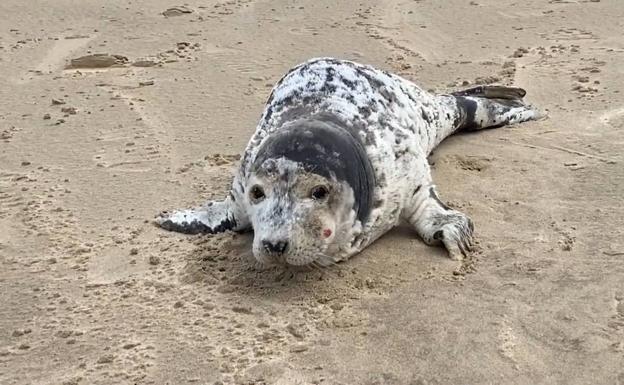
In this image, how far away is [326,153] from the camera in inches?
148

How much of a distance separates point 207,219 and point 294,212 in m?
0.83

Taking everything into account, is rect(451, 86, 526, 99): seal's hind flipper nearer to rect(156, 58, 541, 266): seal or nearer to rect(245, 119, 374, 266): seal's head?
rect(156, 58, 541, 266): seal

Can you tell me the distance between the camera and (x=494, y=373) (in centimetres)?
299

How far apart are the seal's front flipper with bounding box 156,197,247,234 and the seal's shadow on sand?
0.40 feet

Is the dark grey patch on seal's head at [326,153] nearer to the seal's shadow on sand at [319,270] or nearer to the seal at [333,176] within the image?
the seal at [333,176]

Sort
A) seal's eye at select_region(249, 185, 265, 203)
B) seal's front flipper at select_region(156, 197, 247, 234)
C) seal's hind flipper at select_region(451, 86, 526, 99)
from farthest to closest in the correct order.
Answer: seal's hind flipper at select_region(451, 86, 526, 99)
seal's front flipper at select_region(156, 197, 247, 234)
seal's eye at select_region(249, 185, 265, 203)

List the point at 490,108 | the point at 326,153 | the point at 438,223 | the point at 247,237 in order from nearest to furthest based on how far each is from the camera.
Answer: the point at 326,153 < the point at 438,223 < the point at 247,237 < the point at 490,108

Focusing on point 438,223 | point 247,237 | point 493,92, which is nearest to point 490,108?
Answer: point 493,92

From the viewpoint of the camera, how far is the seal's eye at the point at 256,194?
3.75 meters

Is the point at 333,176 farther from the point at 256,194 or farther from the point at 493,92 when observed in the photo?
the point at 493,92

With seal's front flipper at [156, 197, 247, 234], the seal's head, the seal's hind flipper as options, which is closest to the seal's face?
the seal's head

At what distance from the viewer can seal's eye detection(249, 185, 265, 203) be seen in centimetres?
375

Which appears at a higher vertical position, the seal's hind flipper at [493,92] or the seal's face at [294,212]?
the seal's face at [294,212]

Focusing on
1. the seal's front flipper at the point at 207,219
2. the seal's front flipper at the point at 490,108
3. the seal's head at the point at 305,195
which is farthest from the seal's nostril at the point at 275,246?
the seal's front flipper at the point at 490,108
